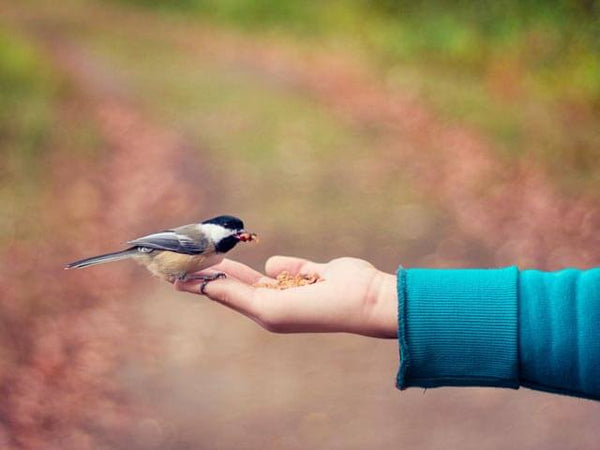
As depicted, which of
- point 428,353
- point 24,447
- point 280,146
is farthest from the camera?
point 280,146

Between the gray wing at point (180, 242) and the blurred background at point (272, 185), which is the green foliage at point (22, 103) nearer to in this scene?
→ the blurred background at point (272, 185)

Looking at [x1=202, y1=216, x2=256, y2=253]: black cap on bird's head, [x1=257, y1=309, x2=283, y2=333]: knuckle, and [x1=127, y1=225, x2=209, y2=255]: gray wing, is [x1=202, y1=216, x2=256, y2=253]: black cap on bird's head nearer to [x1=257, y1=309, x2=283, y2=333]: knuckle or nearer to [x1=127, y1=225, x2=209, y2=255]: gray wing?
[x1=127, y1=225, x2=209, y2=255]: gray wing

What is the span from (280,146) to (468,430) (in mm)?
813

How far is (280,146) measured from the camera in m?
1.88

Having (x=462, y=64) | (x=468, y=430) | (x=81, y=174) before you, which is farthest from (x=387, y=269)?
(x=81, y=174)

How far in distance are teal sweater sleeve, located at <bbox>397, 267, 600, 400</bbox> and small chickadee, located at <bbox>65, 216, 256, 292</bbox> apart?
1.15 feet

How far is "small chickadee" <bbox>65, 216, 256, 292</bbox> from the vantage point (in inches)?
46.8

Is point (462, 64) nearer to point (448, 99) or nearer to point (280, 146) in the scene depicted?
point (448, 99)

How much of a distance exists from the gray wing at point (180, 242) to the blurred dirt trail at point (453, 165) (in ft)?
2.51

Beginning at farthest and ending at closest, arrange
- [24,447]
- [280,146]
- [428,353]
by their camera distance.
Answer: [280,146] < [24,447] < [428,353]

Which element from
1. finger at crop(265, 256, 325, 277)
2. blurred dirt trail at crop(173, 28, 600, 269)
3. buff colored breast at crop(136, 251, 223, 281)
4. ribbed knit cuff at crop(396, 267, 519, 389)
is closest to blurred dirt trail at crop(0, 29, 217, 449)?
blurred dirt trail at crop(173, 28, 600, 269)

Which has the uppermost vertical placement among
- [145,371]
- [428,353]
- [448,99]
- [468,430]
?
[448,99]

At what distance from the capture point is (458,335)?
90 cm

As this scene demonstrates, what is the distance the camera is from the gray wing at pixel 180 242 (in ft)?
3.92
